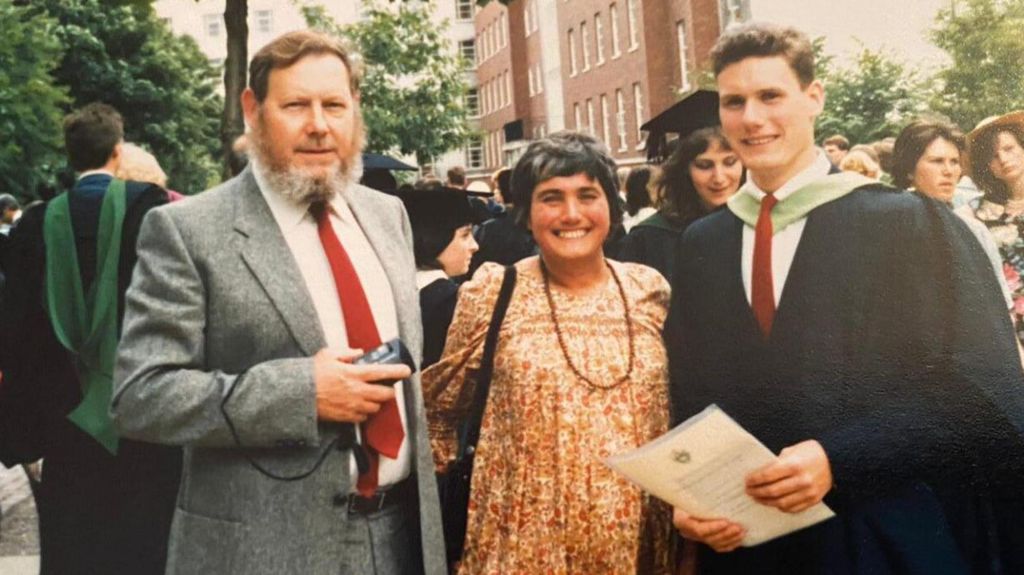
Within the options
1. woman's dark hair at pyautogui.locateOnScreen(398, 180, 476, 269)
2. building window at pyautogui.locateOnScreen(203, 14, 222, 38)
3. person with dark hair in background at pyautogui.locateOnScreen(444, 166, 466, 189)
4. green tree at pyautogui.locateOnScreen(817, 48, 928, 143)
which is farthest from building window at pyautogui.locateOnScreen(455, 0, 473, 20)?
building window at pyautogui.locateOnScreen(203, 14, 222, 38)

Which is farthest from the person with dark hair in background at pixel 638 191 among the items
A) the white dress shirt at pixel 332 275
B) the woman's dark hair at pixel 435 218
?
the white dress shirt at pixel 332 275

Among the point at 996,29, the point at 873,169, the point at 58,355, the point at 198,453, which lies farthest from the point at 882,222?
the point at 58,355

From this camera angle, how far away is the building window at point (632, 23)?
680 centimetres

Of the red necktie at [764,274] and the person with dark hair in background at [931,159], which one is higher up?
the person with dark hair in background at [931,159]

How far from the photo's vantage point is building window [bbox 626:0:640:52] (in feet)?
22.3

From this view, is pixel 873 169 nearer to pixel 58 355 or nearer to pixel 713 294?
pixel 713 294

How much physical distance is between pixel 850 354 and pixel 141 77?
35.5m

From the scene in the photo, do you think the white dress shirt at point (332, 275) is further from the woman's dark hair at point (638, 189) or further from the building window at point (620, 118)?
the woman's dark hair at point (638, 189)

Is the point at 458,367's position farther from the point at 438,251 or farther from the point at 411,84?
the point at 411,84

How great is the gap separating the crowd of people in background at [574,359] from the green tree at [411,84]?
1163cm

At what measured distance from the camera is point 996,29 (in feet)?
11.1

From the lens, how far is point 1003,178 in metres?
3.42

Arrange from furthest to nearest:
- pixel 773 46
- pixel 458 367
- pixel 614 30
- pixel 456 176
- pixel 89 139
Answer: pixel 456 176
pixel 614 30
pixel 89 139
pixel 458 367
pixel 773 46

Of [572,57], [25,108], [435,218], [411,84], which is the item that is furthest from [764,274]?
[25,108]
